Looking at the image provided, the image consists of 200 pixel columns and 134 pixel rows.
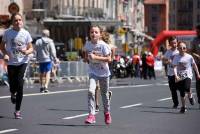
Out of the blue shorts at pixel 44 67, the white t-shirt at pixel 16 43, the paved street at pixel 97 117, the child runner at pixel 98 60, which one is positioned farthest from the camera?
the blue shorts at pixel 44 67

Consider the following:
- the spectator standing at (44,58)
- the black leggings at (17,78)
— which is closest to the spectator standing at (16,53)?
the black leggings at (17,78)

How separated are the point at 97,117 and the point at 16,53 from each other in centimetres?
184

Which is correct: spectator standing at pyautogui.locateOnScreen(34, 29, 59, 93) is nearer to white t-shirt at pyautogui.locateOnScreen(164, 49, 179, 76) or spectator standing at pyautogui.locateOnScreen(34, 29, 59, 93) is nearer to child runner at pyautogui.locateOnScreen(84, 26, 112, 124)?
white t-shirt at pyautogui.locateOnScreen(164, 49, 179, 76)

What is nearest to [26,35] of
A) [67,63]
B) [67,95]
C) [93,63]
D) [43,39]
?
[93,63]

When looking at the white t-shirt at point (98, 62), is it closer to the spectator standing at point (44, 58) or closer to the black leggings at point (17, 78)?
the black leggings at point (17, 78)

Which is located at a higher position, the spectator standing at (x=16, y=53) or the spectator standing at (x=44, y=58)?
the spectator standing at (x=16, y=53)

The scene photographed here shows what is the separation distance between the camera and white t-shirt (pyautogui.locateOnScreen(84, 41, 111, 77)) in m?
13.2

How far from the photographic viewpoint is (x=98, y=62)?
13.2 m

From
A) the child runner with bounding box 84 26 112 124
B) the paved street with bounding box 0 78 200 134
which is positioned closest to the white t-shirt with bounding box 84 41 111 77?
the child runner with bounding box 84 26 112 124

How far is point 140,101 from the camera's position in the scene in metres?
20.0

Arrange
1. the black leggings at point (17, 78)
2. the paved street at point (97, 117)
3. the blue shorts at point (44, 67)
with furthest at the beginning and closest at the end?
1. the blue shorts at point (44, 67)
2. the black leggings at point (17, 78)
3. the paved street at point (97, 117)

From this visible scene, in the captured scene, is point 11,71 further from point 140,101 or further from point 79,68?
point 79,68

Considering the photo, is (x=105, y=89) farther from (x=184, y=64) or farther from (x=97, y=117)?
(x=184, y=64)

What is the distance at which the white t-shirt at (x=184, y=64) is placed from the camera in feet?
55.9
